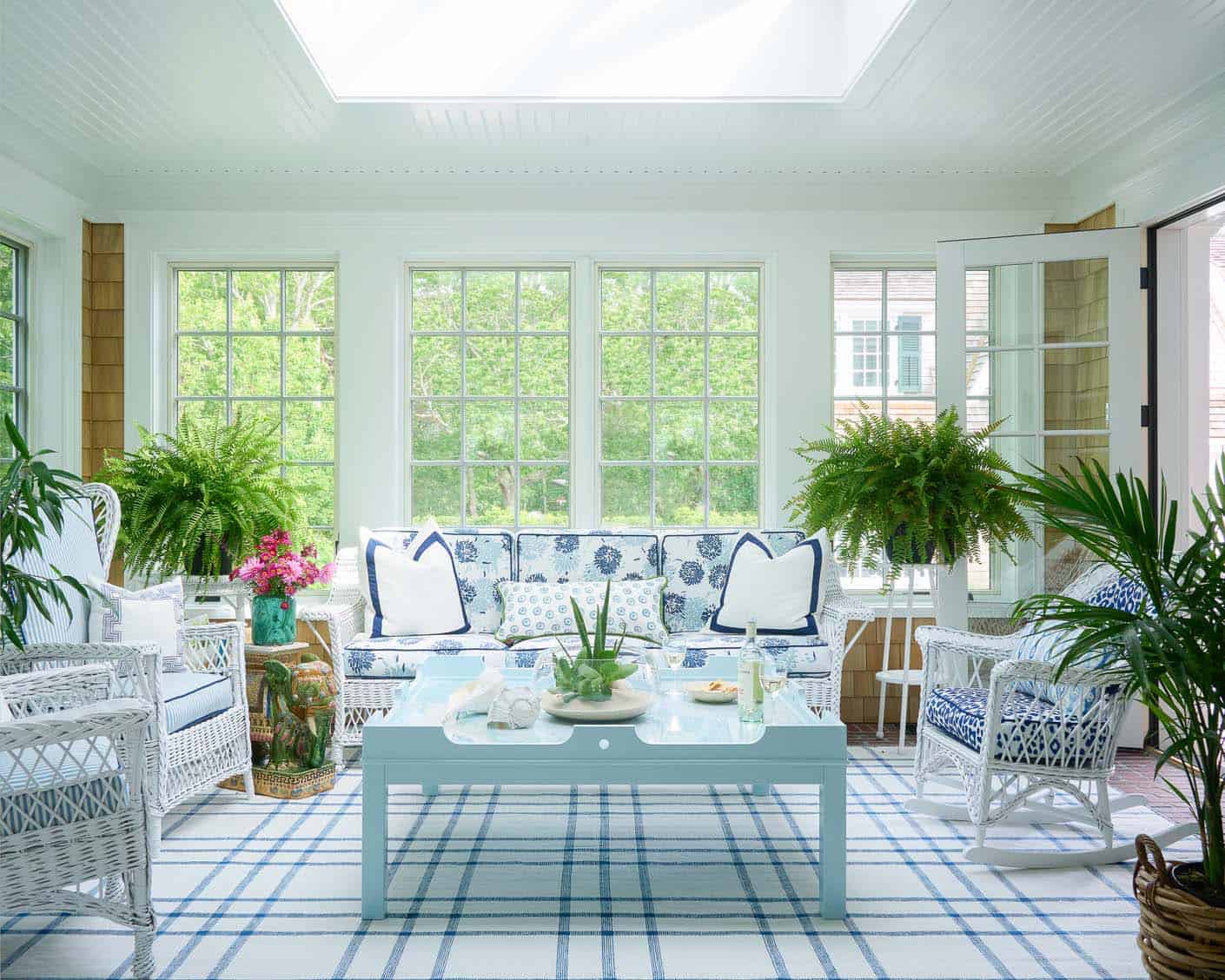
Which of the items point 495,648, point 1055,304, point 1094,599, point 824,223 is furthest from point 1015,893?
point 824,223

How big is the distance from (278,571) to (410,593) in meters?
0.56

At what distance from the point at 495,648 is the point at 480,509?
1.08 metres

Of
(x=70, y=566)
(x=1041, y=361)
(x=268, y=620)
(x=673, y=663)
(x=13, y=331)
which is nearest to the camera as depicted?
(x=70, y=566)

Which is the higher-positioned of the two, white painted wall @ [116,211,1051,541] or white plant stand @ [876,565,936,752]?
white painted wall @ [116,211,1051,541]

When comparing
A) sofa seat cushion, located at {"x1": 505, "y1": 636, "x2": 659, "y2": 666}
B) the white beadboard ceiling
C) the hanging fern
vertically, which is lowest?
sofa seat cushion, located at {"x1": 505, "y1": 636, "x2": 659, "y2": 666}

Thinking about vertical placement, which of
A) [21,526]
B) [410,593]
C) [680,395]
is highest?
[680,395]

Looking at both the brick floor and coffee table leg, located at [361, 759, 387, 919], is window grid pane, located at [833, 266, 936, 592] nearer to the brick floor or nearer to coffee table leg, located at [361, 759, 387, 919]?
the brick floor

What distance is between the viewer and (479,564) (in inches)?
178

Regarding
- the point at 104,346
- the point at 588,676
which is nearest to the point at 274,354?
the point at 104,346

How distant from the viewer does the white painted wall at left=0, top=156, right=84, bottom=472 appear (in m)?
4.51

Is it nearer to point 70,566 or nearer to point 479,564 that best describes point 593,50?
point 479,564

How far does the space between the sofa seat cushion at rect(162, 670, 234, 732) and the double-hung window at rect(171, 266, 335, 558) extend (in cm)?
153

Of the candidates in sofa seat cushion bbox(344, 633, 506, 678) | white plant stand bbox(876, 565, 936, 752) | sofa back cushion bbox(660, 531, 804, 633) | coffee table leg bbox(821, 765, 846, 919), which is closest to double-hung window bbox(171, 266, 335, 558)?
sofa seat cushion bbox(344, 633, 506, 678)

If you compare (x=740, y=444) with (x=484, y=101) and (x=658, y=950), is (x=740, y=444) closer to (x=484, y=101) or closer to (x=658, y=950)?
(x=484, y=101)
